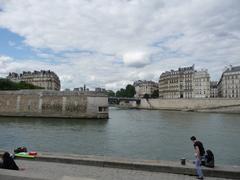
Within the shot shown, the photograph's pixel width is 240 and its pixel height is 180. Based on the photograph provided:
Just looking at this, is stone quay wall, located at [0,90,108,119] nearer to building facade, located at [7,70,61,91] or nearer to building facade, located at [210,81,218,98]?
building facade, located at [7,70,61,91]

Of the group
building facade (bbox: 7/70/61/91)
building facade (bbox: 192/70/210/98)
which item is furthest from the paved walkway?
building facade (bbox: 192/70/210/98)

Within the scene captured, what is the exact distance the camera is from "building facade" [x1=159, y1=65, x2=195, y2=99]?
386 ft

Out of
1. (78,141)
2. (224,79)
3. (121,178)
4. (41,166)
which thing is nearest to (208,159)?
(121,178)

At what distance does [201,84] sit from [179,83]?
11426mm

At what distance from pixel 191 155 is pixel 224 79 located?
3733 inches

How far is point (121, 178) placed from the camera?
650 cm

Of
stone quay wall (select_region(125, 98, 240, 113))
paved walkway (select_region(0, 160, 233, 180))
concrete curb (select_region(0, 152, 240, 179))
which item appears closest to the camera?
paved walkway (select_region(0, 160, 233, 180))

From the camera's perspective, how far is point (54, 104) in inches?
1785

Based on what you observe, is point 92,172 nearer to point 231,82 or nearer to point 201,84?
point 231,82

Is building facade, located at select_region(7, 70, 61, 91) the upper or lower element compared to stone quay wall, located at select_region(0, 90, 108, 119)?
upper

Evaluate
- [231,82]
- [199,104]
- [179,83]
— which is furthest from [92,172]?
[179,83]

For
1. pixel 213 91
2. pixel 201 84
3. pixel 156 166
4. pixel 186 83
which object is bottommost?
pixel 156 166

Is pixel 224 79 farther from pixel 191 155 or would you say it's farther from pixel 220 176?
pixel 220 176

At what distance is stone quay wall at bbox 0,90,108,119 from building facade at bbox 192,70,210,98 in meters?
75.7
